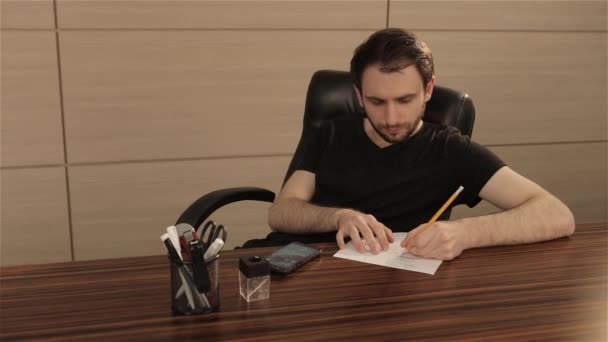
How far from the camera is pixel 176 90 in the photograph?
2.82 metres

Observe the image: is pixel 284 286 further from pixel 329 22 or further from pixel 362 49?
pixel 329 22

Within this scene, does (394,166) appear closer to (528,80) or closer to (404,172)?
(404,172)

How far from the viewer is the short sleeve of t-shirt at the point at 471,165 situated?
1891 mm

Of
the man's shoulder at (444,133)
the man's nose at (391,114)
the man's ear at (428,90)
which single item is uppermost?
the man's ear at (428,90)

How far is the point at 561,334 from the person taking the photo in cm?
113

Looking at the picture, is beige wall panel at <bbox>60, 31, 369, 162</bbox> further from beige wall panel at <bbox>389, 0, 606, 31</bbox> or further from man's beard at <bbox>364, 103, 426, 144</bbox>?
man's beard at <bbox>364, 103, 426, 144</bbox>

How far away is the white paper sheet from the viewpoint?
4.62 ft

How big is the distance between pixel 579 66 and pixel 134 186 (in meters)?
2.35

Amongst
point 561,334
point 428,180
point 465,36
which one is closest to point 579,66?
point 465,36

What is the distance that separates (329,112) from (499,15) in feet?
4.73

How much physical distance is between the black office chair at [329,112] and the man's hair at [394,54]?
162 mm

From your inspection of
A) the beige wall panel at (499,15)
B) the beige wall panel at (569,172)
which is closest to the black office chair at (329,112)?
the beige wall panel at (499,15)

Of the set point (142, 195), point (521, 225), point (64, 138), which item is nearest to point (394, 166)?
point (521, 225)

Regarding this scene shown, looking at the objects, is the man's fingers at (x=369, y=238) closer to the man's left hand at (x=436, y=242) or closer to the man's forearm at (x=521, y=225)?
the man's left hand at (x=436, y=242)
